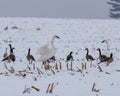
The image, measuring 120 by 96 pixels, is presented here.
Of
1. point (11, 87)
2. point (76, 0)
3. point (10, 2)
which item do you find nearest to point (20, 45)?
point (11, 87)

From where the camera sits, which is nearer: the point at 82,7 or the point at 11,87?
the point at 11,87

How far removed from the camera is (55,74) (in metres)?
12.7

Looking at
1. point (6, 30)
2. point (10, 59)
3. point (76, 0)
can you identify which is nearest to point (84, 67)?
point (10, 59)

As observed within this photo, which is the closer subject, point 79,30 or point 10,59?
point 10,59

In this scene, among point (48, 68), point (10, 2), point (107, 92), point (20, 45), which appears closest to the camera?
point (107, 92)

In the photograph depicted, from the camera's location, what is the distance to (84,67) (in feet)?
45.5

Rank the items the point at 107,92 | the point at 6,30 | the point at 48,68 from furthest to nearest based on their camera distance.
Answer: the point at 6,30 < the point at 48,68 < the point at 107,92

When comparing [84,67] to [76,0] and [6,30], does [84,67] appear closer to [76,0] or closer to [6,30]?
[6,30]

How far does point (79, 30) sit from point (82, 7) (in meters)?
114

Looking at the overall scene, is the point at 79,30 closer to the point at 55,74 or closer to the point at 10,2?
the point at 55,74

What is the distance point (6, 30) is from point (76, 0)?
13191 centimetres

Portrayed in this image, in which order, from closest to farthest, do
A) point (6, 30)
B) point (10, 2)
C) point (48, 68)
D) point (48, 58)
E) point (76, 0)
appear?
point (48, 68) → point (48, 58) → point (6, 30) → point (10, 2) → point (76, 0)

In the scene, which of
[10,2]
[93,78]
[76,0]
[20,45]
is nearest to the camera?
[93,78]

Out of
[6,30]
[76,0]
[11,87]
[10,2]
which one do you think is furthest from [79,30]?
[76,0]
